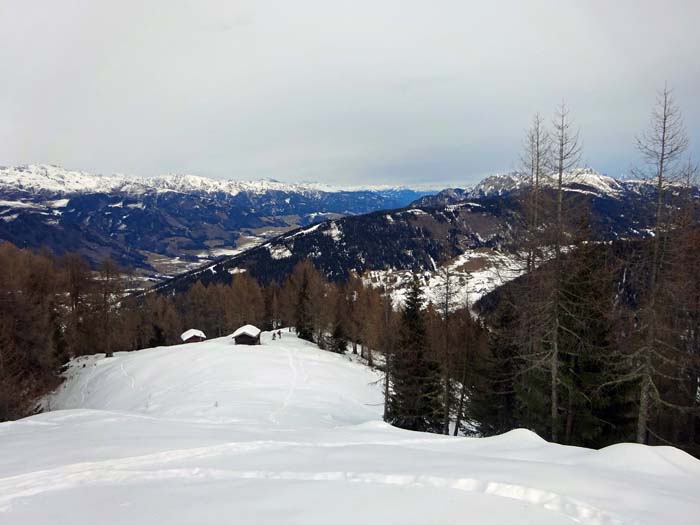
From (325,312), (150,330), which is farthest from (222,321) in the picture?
(325,312)

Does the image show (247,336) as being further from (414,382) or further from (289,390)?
(414,382)

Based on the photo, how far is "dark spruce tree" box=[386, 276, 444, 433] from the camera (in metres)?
23.2

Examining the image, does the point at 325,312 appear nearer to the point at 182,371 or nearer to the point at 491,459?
the point at 182,371

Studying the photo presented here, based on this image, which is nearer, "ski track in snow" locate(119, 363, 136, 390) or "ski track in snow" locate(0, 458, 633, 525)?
"ski track in snow" locate(0, 458, 633, 525)

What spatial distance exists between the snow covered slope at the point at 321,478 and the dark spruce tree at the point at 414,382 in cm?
962

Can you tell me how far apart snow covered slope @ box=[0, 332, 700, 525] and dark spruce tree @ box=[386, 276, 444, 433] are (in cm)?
962

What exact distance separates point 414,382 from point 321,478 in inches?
671

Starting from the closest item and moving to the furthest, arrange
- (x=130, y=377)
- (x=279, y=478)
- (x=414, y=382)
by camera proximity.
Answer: (x=279, y=478)
(x=414, y=382)
(x=130, y=377)

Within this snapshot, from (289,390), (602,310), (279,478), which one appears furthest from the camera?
(289,390)

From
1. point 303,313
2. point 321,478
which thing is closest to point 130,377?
point 303,313

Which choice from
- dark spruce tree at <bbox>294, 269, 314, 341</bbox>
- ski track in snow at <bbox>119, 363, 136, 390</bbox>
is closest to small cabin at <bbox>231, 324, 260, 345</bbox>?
dark spruce tree at <bbox>294, 269, 314, 341</bbox>

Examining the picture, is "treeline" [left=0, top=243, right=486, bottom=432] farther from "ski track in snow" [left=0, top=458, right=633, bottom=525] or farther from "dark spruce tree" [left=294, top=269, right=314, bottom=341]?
"ski track in snow" [left=0, top=458, right=633, bottom=525]

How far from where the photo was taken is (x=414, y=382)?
23.4 metres

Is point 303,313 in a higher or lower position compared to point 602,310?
lower
